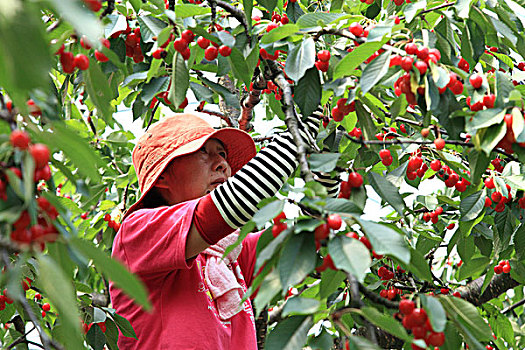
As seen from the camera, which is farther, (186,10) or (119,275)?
(186,10)

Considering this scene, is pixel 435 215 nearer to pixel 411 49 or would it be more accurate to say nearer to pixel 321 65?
pixel 321 65

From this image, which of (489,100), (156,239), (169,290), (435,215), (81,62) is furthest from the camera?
(435,215)

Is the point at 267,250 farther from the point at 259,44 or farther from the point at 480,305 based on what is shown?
the point at 480,305

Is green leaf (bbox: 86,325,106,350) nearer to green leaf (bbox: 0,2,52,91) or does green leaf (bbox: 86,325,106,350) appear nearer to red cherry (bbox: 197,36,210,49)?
red cherry (bbox: 197,36,210,49)

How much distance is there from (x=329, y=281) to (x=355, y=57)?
1.51 ft

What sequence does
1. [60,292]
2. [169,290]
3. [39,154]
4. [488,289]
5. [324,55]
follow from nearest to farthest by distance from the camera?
[60,292] < [39,154] < [324,55] < [169,290] < [488,289]

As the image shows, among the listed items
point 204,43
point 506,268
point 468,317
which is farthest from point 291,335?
point 506,268

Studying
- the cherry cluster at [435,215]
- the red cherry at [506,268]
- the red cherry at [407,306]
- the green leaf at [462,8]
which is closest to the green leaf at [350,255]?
the red cherry at [407,306]

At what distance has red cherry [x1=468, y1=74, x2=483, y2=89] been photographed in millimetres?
1260

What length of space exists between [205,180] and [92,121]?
4.51 ft

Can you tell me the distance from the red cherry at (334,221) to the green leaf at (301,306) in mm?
117

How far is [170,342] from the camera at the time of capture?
165 cm

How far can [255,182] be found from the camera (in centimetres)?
146

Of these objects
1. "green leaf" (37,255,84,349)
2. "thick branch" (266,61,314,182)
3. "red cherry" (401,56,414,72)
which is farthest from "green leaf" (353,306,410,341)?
"red cherry" (401,56,414,72)
